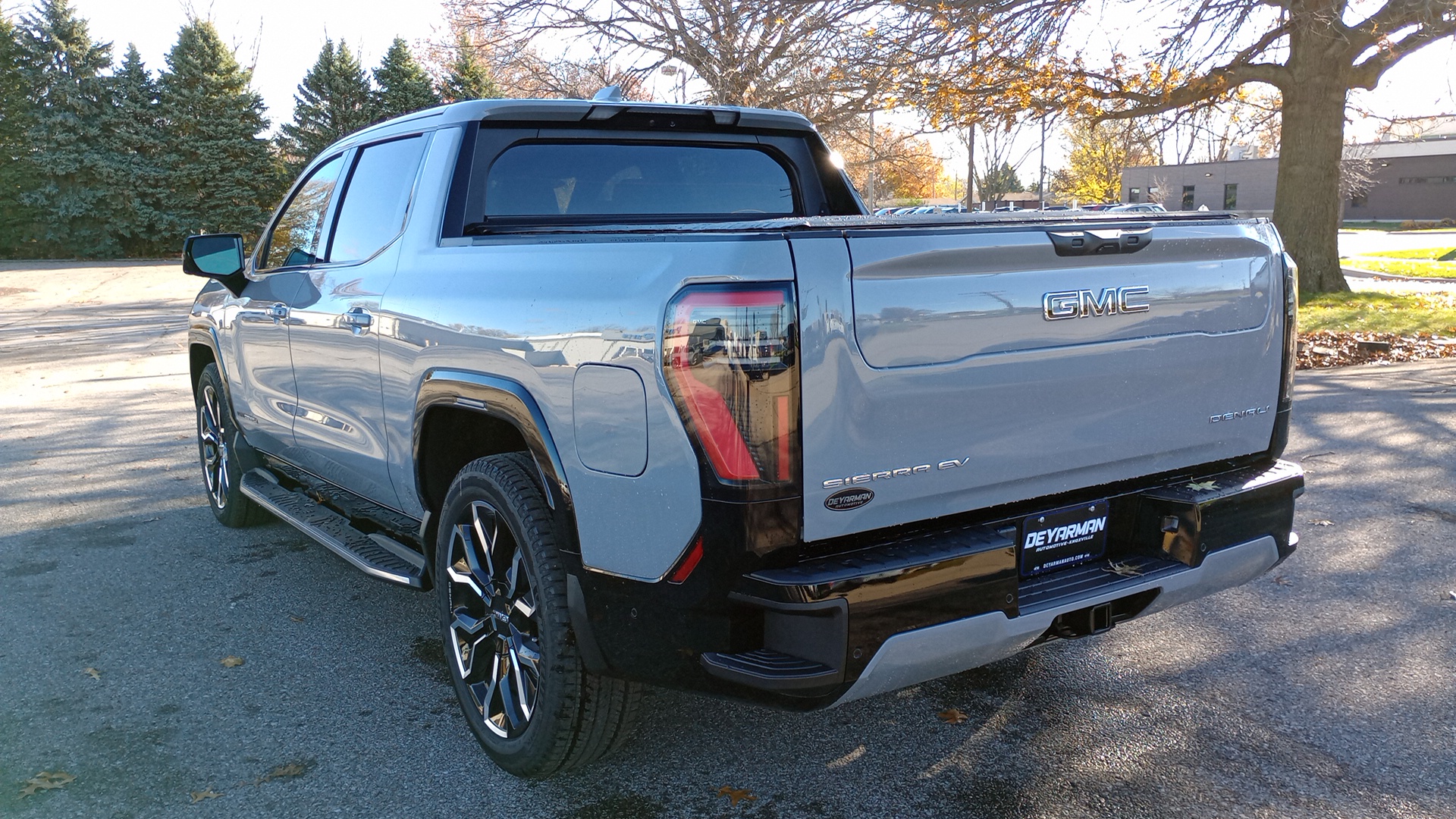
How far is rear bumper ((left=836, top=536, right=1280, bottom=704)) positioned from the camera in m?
2.51

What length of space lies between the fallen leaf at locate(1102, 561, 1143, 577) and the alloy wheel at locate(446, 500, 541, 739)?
1579mm

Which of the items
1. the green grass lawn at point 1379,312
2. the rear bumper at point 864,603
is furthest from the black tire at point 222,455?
the green grass lawn at point 1379,312

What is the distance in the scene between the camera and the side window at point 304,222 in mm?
4723

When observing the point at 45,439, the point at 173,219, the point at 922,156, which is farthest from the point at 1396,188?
the point at 45,439

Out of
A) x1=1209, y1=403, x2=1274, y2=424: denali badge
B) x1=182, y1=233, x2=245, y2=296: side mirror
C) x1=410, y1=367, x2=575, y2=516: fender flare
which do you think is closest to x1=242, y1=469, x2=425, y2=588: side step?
x1=410, y1=367, x2=575, y2=516: fender flare

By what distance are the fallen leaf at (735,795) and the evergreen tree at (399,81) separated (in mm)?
43595

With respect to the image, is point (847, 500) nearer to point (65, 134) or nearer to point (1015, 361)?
point (1015, 361)

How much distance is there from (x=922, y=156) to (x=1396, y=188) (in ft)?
159

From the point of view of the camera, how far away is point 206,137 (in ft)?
132

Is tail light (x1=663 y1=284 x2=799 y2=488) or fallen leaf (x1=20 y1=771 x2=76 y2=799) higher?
tail light (x1=663 y1=284 x2=799 y2=488)

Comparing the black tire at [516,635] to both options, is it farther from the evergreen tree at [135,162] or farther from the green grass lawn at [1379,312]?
the evergreen tree at [135,162]

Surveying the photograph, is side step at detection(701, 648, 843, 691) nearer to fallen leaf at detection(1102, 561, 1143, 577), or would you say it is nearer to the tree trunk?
fallen leaf at detection(1102, 561, 1143, 577)

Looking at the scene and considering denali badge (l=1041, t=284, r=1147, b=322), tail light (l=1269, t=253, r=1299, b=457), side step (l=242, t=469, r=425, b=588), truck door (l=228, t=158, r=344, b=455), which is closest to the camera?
denali badge (l=1041, t=284, r=1147, b=322)

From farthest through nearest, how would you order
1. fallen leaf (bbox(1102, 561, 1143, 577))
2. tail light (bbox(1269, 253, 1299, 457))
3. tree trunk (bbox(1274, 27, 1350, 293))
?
tree trunk (bbox(1274, 27, 1350, 293)) → tail light (bbox(1269, 253, 1299, 457)) → fallen leaf (bbox(1102, 561, 1143, 577))
